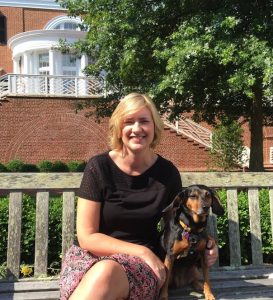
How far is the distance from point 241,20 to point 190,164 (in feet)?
41.4

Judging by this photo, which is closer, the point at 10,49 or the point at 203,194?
the point at 203,194

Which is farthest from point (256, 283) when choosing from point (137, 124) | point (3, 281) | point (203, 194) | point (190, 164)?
point (190, 164)

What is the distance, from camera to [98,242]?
2900 mm

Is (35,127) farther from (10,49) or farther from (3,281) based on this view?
(3,281)

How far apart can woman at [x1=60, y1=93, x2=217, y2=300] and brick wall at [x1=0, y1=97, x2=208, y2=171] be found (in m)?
17.2

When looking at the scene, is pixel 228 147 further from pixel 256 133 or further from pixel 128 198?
pixel 128 198

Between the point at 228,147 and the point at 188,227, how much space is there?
15606 millimetres

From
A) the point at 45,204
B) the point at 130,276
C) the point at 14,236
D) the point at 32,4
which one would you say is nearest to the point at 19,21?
the point at 32,4

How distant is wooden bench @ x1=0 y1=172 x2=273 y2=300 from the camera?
344cm

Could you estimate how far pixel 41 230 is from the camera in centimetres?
363

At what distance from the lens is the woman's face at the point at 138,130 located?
10.1ft

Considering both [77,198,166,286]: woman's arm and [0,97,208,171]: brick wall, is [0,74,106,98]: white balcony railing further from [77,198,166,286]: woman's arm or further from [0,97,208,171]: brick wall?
[77,198,166,286]: woman's arm

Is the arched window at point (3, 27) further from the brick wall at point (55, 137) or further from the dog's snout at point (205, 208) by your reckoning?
the dog's snout at point (205, 208)

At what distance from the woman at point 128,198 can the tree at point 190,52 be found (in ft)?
14.3
